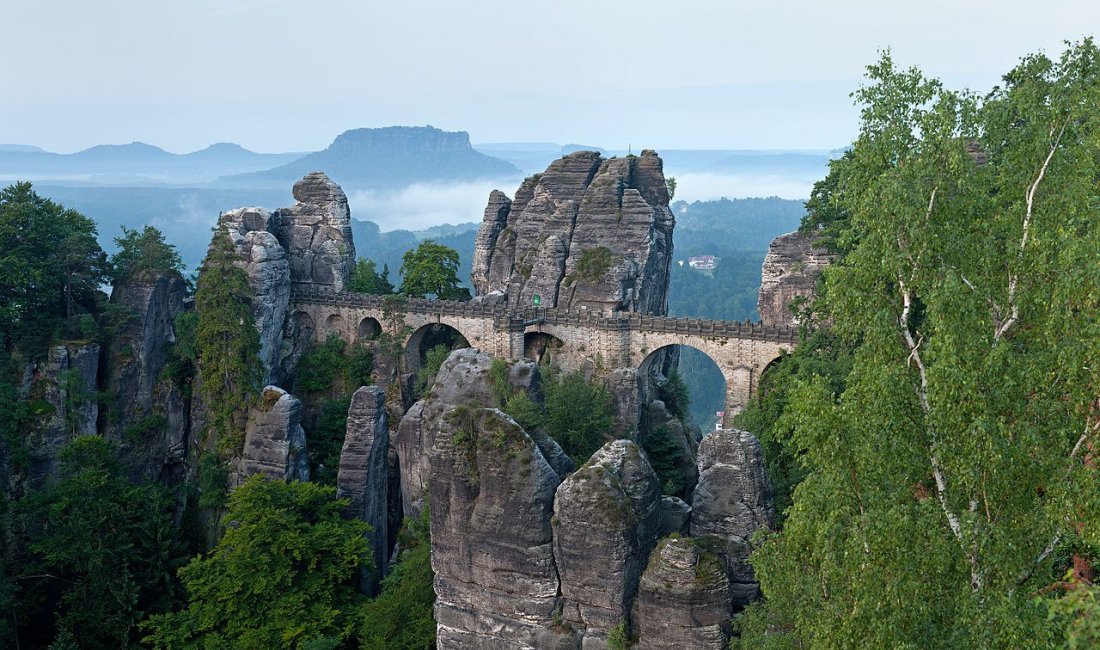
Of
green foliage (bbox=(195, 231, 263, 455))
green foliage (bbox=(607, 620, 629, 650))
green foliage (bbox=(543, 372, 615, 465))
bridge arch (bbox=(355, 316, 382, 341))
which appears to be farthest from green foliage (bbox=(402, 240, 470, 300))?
green foliage (bbox=(607, 620, 629, 650))

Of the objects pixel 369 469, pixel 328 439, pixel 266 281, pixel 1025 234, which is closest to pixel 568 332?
pixel 328 439

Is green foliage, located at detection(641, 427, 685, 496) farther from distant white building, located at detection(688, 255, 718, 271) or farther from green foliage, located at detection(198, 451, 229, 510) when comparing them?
distant white building, located at detection(688, 255, 718, 271)

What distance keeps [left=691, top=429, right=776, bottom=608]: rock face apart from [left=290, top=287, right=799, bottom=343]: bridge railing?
19025 millimetres

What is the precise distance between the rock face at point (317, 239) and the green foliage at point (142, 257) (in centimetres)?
755

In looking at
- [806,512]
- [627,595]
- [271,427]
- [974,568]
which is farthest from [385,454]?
[974,568]

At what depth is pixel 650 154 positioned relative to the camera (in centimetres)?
5203

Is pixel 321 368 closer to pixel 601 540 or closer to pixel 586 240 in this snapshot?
pixel 586 240

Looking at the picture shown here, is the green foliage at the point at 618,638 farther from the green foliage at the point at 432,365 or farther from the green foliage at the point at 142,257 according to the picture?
the green foliage at the point at 142,257

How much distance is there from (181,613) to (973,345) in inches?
976

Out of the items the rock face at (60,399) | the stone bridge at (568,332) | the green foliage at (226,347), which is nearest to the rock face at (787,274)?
the stone bridge at (568,332)

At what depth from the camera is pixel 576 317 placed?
45.2m

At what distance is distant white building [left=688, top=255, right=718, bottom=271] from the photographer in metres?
183

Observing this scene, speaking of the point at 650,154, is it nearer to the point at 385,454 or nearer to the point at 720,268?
the point at 385,454

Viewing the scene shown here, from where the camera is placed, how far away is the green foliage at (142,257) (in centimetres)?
4153
